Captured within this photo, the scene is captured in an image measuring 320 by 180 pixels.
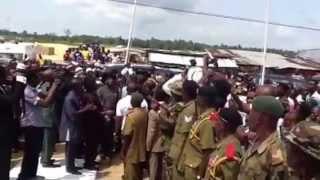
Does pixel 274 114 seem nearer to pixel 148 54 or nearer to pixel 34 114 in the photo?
pixel 34 114

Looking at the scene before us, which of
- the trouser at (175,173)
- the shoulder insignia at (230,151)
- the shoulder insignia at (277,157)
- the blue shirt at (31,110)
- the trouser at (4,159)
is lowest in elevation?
the trouser at (4,159)

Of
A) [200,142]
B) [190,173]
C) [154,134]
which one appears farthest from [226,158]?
[154,134]

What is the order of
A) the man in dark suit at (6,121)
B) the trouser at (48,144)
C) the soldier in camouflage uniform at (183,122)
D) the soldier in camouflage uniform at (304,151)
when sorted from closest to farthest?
the soldier in camouflage uniform at (304,151) < the soldier in camouflage uniform at (183,122) < the man in dark suit at (6,121) < the trouser at (48,144)

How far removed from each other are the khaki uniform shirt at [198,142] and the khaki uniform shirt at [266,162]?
1870 mm

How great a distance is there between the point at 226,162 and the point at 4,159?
384cm

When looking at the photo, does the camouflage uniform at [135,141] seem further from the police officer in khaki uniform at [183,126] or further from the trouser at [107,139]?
the trouser at [107,139]

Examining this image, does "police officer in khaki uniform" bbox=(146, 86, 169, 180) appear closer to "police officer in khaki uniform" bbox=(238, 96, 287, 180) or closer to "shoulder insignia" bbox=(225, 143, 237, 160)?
"shoulder insignia" bbox=(225, 143, 237, 160)

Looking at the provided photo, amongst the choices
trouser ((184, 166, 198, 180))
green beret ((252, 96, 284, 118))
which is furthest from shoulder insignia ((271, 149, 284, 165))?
trouser ((184, 166, 198, 180))

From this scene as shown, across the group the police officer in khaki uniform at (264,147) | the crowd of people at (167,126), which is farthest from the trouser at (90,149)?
the police officer in khaki uniform at (264,147)

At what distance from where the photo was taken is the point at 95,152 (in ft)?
Answer: 40.4

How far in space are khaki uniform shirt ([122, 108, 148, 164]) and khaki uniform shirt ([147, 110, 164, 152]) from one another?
8cm

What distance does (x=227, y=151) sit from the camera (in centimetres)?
482

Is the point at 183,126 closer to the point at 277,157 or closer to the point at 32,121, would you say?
the point at 277,157

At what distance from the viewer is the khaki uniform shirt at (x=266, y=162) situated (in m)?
3.98
